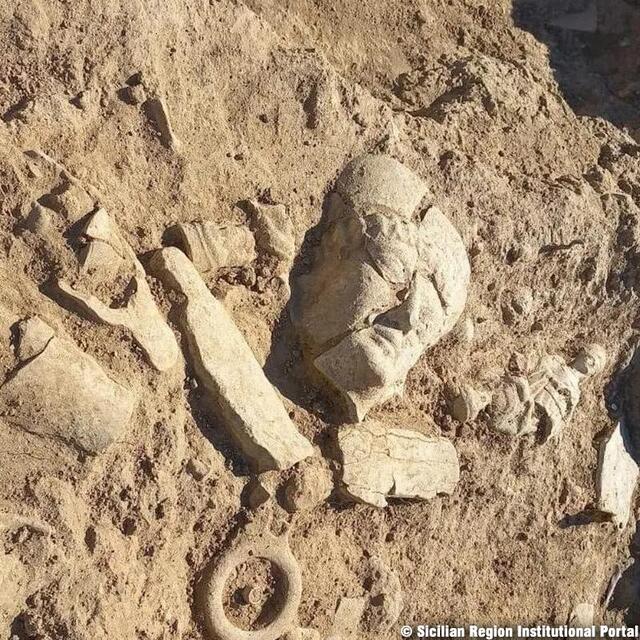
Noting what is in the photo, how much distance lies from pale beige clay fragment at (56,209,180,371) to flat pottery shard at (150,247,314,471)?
0.25 ft

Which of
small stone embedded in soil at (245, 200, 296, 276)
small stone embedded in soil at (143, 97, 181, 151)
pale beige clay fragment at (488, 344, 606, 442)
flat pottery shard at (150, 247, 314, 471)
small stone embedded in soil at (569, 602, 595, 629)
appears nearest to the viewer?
flat pottery shard at (150, 247, 314, 471)

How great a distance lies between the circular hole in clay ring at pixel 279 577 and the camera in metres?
2.87

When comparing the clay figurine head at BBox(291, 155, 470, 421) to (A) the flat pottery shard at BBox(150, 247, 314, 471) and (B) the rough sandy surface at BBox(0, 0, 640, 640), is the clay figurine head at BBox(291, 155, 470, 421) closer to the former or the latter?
(B) the rough sandy surface at BBox(0, 0, 640, 640)

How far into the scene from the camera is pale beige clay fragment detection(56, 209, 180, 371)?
2643 millimetres

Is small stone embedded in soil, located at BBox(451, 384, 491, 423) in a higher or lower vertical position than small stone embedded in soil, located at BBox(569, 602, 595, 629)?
higher

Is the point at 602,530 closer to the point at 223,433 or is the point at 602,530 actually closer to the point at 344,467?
the point at 344,467

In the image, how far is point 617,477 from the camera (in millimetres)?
4039

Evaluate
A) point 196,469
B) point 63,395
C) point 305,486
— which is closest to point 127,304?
point 63,395

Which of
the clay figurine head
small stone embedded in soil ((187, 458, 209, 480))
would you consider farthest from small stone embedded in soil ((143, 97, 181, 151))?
small stone embedded in soil ((187, 458, 209, 480))

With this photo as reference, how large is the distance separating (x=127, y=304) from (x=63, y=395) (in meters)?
0.34

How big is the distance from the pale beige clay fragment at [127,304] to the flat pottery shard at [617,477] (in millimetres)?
2135

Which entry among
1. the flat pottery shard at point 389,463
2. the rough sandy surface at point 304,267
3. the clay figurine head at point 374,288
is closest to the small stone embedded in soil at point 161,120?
the rough sandy surface at point 304,267

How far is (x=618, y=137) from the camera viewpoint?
4359 mm

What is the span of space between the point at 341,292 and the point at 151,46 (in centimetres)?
106
